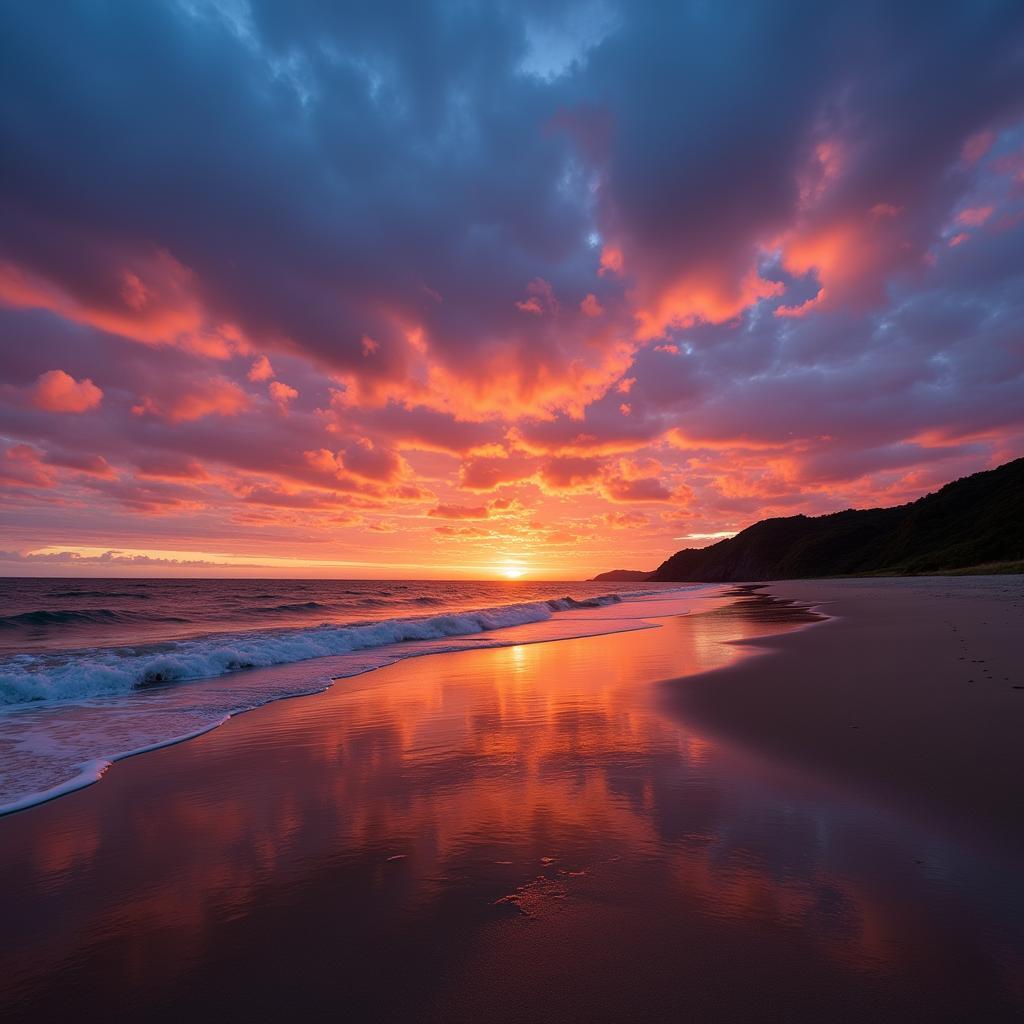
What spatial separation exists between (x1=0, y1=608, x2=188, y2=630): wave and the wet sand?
3482 cm

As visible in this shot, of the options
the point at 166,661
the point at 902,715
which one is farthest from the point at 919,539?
the point at 166,661

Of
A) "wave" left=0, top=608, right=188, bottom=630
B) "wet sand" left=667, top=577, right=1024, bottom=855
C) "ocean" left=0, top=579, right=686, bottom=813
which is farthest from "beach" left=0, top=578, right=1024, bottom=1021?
"wave" left=0, top=608, right=188, bottom=630

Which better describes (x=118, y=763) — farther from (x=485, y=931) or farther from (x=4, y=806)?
(x=485, y=931)

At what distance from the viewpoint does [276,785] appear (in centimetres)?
617

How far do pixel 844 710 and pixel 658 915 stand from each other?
6.05 meters

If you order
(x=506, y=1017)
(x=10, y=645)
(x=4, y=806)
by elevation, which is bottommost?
(x=506, y=1017)

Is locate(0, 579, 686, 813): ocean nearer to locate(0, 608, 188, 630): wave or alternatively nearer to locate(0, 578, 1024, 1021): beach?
locate(0, 578, 1024, 1021): beach

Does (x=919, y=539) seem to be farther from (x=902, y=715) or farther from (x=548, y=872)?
(x=548, y=872)

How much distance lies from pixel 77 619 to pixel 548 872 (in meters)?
42.2

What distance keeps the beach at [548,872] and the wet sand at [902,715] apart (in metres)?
0.05

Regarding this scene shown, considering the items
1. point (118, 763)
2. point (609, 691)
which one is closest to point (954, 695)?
point (609, 691)

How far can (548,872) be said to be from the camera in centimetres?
402

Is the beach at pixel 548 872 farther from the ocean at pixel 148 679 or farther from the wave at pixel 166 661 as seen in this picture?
the wave at pixel 166 661

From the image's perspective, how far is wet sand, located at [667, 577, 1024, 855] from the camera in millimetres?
5004
